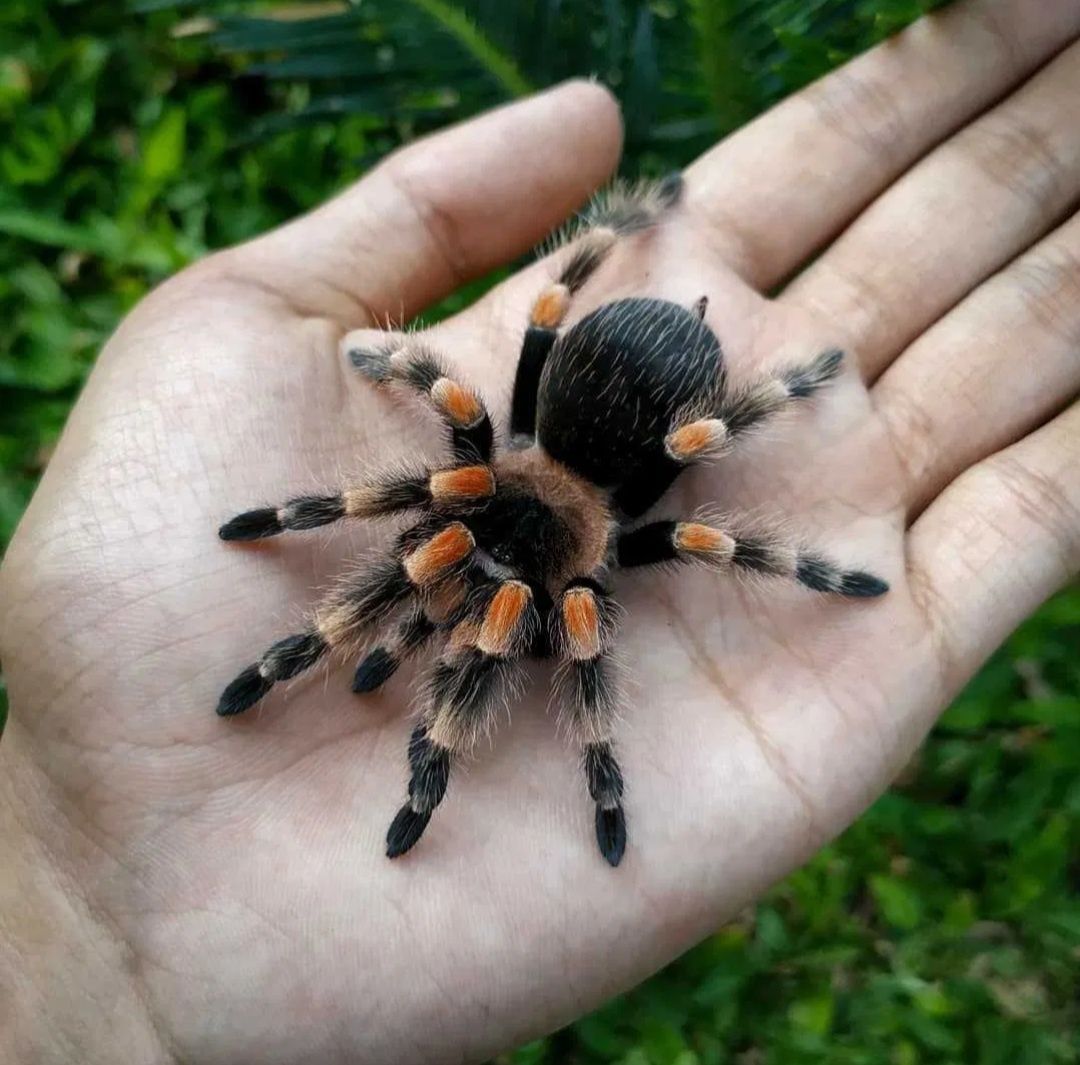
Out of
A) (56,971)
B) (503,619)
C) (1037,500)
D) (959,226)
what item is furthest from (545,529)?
(959,226)

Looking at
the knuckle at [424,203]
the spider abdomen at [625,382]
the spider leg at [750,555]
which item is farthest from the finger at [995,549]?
the knuckle at [424,203]

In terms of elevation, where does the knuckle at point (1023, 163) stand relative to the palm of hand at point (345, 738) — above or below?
above

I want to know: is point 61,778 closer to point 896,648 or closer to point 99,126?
point 896,648

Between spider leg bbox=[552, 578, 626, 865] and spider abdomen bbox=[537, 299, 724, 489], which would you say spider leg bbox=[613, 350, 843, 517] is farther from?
spider leg bbox=[552, 578, 626, 865]

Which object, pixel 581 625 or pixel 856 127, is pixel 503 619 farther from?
pixel 856 127

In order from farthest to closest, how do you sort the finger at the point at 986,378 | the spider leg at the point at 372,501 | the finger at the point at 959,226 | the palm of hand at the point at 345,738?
the finger at the point at 959,226
the finger at the point at 986,378
the spider leg at the point at 372,501
the palm of hand at the point at 345,738

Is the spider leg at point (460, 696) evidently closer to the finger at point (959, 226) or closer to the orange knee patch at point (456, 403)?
the orange knee patch at point (456, 403)

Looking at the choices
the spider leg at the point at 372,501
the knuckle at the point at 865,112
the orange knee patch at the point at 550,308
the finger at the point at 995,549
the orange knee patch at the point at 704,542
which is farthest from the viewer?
the knuckle at the point at 865,112
